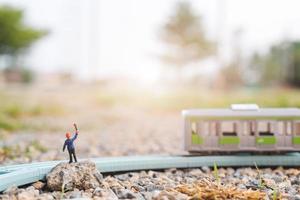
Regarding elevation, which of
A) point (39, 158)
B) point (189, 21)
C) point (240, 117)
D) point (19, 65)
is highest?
point (189, 21)

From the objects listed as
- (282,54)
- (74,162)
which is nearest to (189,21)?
(282,54)

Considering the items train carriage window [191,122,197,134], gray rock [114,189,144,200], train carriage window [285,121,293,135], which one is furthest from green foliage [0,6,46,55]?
gray rock [114,189,144,200]

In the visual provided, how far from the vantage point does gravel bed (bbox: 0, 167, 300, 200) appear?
331 centimetres

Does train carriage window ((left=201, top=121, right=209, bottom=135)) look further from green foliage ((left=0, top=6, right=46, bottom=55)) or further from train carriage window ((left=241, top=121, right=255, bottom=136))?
green foliage ((left=0, top=6, right=46, bottom=55))

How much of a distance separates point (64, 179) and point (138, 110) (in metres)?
10.5

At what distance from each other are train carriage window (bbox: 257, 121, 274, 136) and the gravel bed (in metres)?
0.39

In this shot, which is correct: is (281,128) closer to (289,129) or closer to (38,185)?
(289,129)

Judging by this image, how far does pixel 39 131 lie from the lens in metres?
8.52

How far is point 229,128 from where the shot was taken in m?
4.93

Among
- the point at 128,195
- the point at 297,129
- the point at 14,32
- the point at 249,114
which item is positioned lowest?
the point at 128,195

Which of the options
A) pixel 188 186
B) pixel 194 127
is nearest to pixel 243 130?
pixel 194 127

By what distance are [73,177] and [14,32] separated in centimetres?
2407

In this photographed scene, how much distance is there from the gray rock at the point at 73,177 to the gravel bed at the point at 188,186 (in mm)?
40

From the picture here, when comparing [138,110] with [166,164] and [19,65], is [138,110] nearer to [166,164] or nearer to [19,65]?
[166,164]
